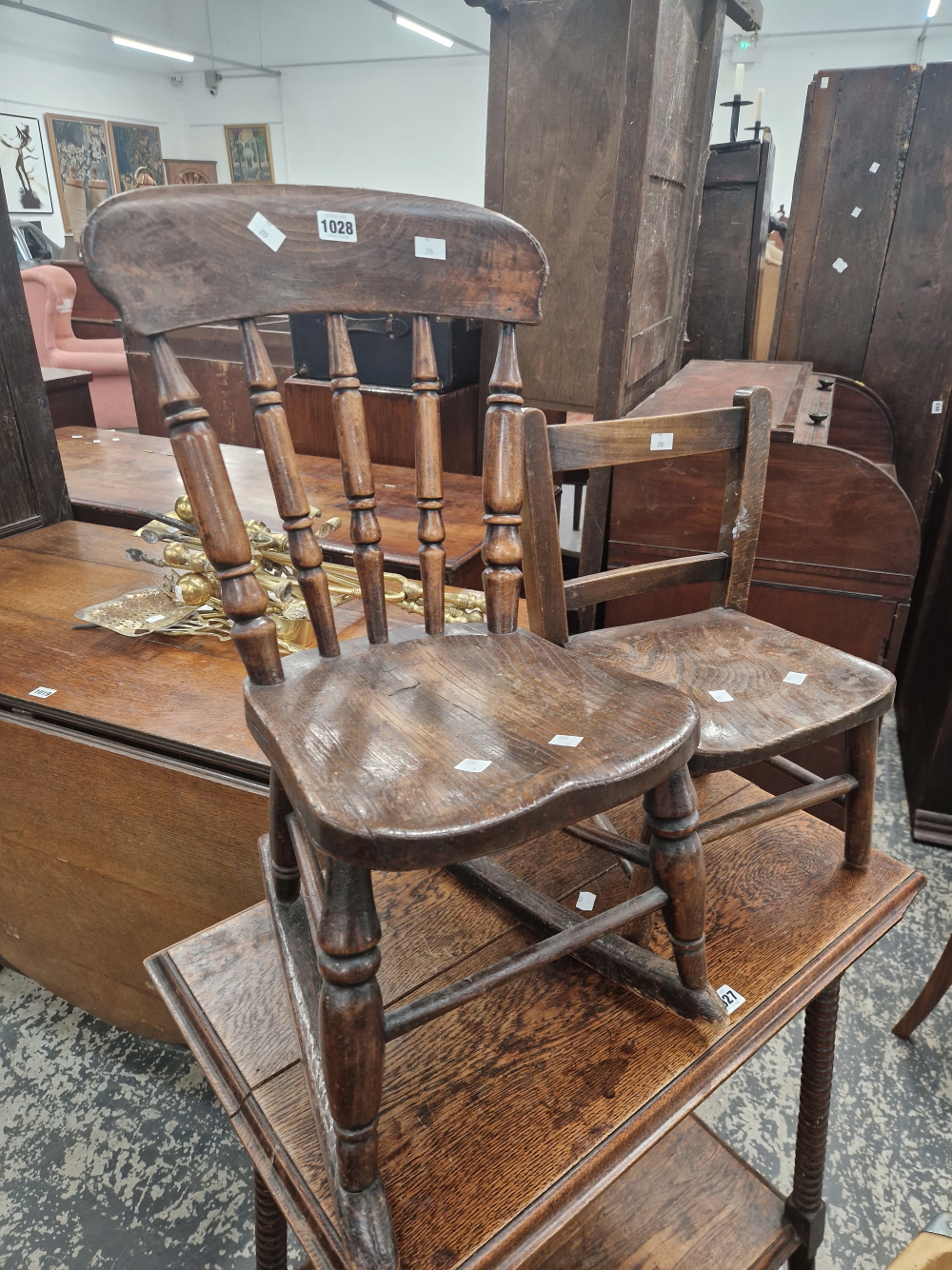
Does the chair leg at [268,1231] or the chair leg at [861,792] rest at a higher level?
the chair leg at [861,792]

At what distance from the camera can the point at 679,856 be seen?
0.68 meters

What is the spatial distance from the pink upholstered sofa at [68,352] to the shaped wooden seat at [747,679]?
513 centimetres

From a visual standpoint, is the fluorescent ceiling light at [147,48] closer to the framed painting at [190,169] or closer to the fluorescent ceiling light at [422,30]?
the framed painting at [190,169]

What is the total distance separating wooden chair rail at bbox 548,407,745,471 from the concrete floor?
113 cm

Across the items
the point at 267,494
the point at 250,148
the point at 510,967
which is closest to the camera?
the point at 510,967

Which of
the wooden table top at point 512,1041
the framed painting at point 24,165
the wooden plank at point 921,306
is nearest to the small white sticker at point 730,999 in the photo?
the wooden table top at point 512,1041

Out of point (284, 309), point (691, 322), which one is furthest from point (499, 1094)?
point (691, 322)

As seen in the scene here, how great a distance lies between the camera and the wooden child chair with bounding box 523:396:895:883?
0.81 metres

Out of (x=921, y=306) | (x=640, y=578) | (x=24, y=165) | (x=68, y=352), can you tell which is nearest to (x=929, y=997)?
(x=640, y=578)

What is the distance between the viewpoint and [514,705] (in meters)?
0.73

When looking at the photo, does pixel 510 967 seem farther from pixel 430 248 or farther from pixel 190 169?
pixel 190 169

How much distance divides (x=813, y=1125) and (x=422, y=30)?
29.7 feet

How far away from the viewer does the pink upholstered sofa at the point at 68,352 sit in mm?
5152

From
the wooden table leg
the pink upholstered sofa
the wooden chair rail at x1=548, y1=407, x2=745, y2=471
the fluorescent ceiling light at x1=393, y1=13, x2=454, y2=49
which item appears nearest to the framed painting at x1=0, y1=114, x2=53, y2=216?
the pink upholstered sofa
